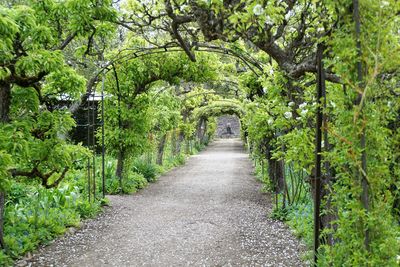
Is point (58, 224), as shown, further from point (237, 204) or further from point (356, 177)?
point (356, 177)

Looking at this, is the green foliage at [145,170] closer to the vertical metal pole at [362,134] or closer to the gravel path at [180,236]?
the gravel path at [180,236]

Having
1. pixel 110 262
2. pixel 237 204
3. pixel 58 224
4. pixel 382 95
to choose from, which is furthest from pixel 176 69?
pixel 382 95

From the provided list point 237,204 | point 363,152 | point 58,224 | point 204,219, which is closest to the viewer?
point 363,152

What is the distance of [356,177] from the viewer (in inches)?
89.4

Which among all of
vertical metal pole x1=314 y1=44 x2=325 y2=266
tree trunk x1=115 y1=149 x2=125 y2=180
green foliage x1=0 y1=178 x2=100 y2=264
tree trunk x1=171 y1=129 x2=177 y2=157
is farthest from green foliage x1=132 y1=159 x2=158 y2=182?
vertical metal pole x1=314 y1=44 x2=325 y2=266

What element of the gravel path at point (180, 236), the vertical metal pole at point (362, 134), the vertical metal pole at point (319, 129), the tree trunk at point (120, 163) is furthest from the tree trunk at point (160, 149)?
the vertical metal pole at point (362, 134)

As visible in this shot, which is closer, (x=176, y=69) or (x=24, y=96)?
(x=24, y=96)

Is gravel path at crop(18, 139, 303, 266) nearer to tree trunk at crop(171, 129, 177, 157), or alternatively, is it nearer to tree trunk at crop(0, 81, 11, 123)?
tree trunk at crop(0, 81, 11, 123)

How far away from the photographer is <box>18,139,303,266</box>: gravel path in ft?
14.8

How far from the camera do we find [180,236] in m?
5.51

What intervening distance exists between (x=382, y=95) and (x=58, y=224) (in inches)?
179

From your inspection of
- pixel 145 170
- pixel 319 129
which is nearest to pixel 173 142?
pixel 145 170

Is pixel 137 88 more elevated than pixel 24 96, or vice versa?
pixel 137 88

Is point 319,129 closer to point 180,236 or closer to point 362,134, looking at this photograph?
point 362,134
